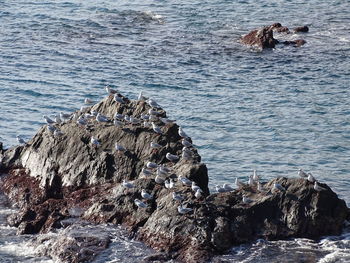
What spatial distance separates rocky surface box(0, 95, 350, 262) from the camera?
92.3 ft

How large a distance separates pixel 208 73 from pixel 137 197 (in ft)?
74.3

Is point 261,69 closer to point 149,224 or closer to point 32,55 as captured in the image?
→ point 32,55

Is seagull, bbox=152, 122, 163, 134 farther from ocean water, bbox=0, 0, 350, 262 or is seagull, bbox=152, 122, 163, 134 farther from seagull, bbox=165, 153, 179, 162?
ocean water, bbox=0, 0, 350, 262

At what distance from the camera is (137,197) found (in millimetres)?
30062

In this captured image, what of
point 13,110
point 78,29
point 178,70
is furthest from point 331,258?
point 78,29

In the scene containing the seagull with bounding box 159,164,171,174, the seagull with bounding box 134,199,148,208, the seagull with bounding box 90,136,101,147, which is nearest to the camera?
the seagull with bounding box 134,199,148,208

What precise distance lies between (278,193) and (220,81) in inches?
867

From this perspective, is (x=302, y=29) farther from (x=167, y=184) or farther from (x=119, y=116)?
(x=167, y=184)

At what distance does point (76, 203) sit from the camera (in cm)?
3178

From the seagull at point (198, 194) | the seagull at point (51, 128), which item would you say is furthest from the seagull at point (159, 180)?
the seagull at point (51, 128)

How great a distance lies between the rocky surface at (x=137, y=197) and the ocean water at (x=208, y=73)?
117 centimetres

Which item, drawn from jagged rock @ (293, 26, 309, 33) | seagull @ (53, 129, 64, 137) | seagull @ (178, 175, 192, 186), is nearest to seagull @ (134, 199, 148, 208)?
seagull @ (178, 175, 192, 186)

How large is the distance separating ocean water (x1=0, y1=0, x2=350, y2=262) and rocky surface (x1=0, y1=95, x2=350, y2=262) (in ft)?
3.83

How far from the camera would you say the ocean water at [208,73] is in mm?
41031
